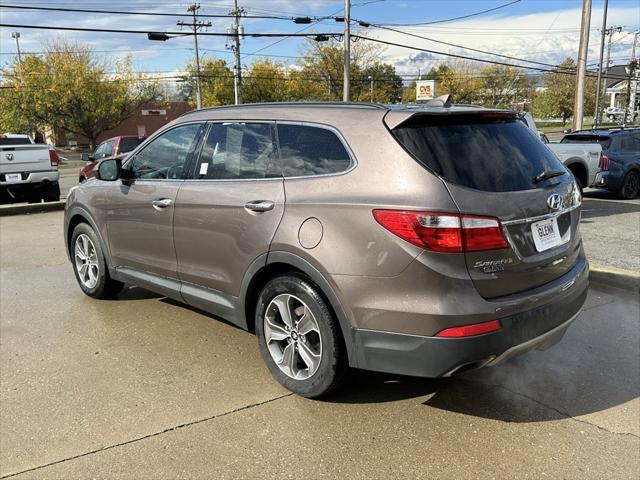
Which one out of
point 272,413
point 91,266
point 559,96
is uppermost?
point 559,96

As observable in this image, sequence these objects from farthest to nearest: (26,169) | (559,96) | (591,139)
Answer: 1. (559,96)
2. (591,139)
3. (26,169)

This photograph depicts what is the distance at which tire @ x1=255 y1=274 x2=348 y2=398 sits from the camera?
127 inches

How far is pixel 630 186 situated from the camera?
1344 cm

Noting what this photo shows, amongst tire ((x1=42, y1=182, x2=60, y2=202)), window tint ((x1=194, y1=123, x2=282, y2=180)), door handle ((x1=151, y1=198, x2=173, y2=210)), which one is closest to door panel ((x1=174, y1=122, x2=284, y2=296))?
window tint ((x1=194, y1=123, x2=282, y2=180))

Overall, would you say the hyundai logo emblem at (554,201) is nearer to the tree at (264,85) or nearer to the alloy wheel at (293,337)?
the alloy wheel at (293,337)

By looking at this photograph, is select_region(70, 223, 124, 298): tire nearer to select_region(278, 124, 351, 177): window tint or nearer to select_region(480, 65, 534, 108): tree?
select_region(278, 124, 351, 177): window tint

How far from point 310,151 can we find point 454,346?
1.42 meters

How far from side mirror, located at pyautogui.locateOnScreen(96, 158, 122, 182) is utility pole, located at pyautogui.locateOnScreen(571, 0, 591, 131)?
650 inches

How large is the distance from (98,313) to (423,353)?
3.39m

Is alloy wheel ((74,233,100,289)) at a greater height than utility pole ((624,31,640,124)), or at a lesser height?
lesser

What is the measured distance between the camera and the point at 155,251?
176 inches

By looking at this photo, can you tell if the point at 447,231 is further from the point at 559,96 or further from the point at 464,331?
the point at 559,96

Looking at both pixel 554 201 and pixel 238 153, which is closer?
pixel 554 201

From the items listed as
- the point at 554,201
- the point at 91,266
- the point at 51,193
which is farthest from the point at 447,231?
the point at 51,193
